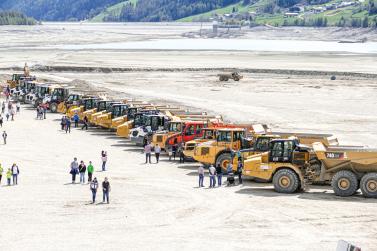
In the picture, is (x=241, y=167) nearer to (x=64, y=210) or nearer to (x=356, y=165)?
(x=356, y=165)

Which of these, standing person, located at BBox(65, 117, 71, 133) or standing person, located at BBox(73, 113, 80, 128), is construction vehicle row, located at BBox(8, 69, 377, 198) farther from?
standing person, located at BBox(73, 113, 80, 128)

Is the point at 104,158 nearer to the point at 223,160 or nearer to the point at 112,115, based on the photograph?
the point at 223,160

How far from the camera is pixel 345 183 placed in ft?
112

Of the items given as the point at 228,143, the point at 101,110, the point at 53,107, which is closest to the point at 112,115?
the point at 101,110

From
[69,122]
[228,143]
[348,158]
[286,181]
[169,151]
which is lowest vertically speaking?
[169,151]

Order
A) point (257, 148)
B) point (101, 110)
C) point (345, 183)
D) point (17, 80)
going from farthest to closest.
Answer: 1. point (17, 80)
2. point (101, 110)
3. point (257, 148)
4. point (345, 183)

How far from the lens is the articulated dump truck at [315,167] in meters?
34.0

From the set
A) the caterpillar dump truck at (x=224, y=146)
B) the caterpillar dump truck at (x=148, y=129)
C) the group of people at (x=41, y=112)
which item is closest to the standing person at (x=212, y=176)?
the caterpillar dump truck at (x=224, y=146)

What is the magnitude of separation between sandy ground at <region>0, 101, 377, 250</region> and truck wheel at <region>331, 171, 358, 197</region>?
330 mm

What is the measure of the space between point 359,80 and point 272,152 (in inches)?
2472

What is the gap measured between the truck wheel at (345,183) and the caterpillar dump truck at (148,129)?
52.8 feet

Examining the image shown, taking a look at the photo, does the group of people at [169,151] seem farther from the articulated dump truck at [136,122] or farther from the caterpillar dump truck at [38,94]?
the caterpillar dump truck at [38,94]

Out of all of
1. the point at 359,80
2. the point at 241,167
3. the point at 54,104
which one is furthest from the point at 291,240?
the point at 359,80

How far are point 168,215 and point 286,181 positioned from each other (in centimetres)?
640
